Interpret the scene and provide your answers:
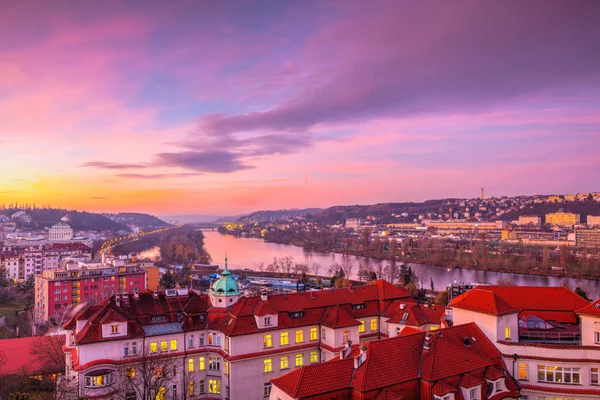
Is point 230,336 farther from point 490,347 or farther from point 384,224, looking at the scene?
point 384,224

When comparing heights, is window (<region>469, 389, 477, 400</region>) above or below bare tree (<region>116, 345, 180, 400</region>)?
above

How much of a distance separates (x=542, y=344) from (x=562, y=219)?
102 m

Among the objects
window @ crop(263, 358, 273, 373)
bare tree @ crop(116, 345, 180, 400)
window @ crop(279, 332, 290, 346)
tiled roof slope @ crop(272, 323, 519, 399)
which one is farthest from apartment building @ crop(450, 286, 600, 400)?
bare tree @ crop(116, 345, 180, 400)

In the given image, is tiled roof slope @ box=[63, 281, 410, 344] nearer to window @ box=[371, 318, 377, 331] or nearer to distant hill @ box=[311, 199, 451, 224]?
window @ box=[371, 318, 377, 331]

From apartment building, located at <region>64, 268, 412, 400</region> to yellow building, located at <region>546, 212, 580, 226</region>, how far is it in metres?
97.0

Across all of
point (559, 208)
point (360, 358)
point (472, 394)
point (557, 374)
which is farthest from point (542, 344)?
point (559, 208)

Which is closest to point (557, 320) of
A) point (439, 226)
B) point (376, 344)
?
point (376, 344)

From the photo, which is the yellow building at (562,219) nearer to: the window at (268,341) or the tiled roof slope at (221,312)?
the tiled roof slope at (221,312)

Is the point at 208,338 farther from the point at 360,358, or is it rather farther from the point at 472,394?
the point at 472,394

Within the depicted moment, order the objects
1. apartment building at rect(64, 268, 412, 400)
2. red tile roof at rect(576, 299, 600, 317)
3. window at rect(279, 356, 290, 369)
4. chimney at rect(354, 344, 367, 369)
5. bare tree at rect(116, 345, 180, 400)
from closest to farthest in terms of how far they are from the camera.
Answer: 1. chimney at rect(354, 344, 367, 369)
2. red tile roof at rect(576, 299, 600, 317)
3. bare tree at rect(116, 345, 180, 400)
4. apartment building at rect(64, 268, 412, 400)
5. window at rect(279, 356, 290, 369)

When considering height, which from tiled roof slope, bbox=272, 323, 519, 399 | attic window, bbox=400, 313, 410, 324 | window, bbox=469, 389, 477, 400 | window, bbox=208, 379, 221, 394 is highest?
tiled roof slope, bbox=272, 323, 519, 399

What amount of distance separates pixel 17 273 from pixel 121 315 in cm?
3146

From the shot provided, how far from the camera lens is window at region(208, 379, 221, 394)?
11484mm

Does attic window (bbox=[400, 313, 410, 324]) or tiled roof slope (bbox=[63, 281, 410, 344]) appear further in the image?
attic window (bbox=[400, 313, 410, 324])
